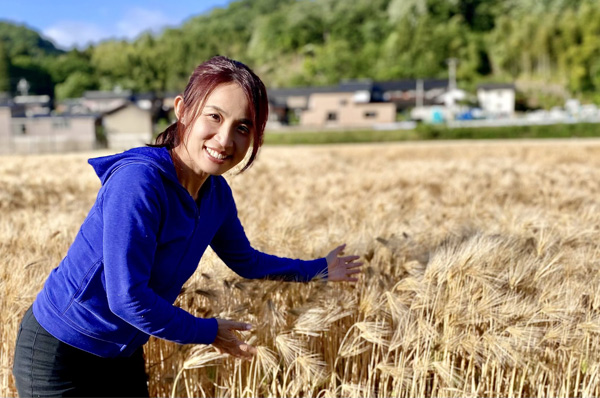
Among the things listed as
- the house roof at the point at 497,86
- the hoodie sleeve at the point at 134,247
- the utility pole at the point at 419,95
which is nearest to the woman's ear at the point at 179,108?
the hoodie sleeve at the point at 134,247

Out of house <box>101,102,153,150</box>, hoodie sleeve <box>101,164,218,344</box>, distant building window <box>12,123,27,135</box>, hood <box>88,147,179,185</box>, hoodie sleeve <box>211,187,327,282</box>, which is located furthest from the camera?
house <box>101,102,153,150</box>

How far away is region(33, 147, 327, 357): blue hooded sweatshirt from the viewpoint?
5.31 ft

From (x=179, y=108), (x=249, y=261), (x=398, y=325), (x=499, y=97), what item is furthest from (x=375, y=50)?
(x=179, y=108)

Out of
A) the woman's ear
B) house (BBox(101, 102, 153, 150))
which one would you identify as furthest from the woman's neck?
house (BBox(101, 102, 153, 150))

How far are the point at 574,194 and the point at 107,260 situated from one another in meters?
6.53

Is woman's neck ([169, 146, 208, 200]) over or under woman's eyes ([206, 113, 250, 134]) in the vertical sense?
under

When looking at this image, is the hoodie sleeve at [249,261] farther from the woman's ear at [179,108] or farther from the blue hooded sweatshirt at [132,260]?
the woman's ear at [179,108]

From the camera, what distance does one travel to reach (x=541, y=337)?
2668 millimetres

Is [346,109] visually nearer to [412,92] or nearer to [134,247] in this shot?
[412,92]

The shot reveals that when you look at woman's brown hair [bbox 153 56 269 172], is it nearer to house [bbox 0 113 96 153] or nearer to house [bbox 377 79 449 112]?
house [bbox 0 113 96 153]

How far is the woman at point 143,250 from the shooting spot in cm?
163

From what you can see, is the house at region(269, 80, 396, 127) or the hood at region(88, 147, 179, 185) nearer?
the hood at region(88, 147, 179, 185)

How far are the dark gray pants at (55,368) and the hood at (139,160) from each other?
1.90 feet

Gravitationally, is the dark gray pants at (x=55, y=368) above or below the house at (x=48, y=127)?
below
